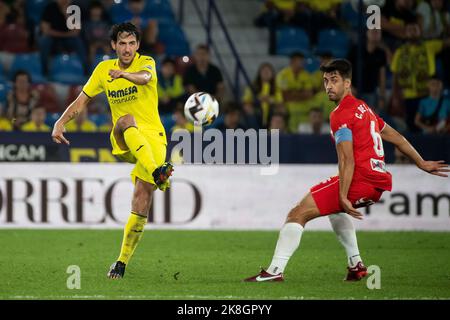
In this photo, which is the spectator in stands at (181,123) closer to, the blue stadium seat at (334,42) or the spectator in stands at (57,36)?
the spectator in stands at (57,36)

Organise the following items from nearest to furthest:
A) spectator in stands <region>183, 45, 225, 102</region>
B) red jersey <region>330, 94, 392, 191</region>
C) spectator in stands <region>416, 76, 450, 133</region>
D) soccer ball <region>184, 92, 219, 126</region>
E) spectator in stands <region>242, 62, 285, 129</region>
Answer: red jersey <region>330, 94, 392, 191</region>, soccer ball <region>184, 92, 219, 126</region>, spectator in stands <region>416, 76, 450, 133</region>, spectator in stands <region>242, 62, 285, 129</region>, spectator in stands <region>183, 45, 225, 102</region>

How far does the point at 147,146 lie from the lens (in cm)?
889

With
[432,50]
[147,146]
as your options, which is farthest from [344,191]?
[432,50]

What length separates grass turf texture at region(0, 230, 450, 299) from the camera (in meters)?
8.04

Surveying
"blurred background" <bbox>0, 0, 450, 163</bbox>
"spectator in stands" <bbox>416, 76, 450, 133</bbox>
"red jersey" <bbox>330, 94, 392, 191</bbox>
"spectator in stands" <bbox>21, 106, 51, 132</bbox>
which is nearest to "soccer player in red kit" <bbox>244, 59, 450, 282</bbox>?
"red jersey" <bbox>330, 94, 392, 191</bbox>

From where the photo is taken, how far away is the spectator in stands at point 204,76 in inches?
627

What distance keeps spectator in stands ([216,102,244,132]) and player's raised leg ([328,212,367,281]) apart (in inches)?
242

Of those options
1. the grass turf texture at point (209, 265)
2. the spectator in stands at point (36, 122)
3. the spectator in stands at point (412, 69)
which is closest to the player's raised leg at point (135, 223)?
the grass turf texture at point (209, 265)

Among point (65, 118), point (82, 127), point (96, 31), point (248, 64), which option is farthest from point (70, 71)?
point (65, 118)

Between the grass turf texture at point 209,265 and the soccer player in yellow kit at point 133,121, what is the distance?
0.49 metres

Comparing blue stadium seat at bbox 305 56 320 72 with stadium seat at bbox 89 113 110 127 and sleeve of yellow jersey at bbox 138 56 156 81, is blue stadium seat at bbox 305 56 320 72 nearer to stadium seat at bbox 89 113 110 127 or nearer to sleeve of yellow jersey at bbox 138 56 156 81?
stadium seat at bbox 89 113 110 127

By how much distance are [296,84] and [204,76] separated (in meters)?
1.53

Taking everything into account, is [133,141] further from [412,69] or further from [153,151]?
[412,69]

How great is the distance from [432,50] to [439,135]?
314cm
